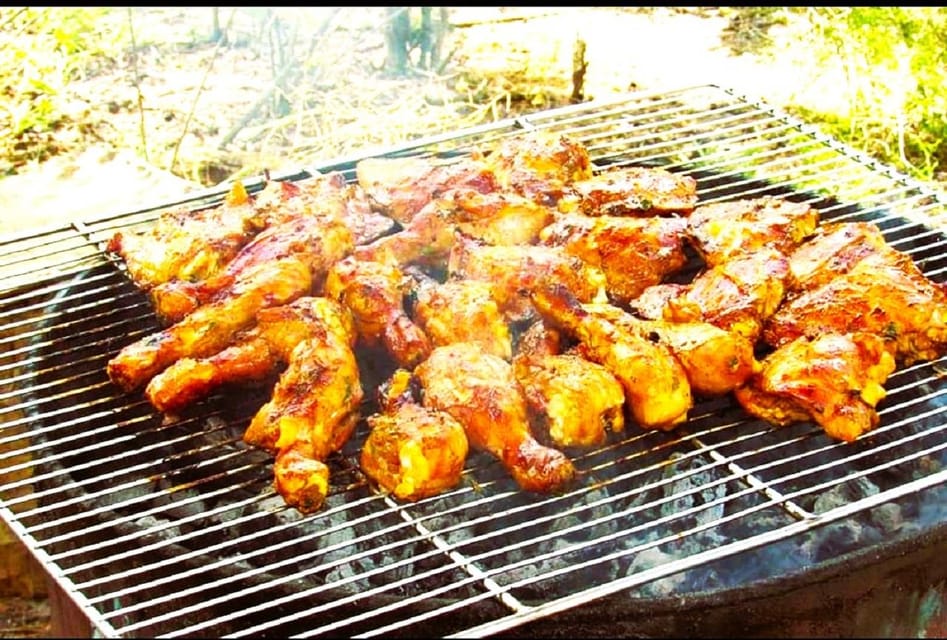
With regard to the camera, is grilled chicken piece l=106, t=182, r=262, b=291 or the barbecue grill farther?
grilled chicken piece l=106, t=182, r=262, b=291

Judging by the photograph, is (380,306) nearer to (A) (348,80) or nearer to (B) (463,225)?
(B) (463,225)

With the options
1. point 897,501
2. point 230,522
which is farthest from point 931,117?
point 230,522

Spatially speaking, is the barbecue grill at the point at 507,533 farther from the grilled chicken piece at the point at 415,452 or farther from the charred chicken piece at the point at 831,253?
the charred chicken piece at the point at 831,253

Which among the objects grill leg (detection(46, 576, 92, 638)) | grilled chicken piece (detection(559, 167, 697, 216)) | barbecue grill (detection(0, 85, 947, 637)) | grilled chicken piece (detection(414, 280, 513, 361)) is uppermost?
grilled chicken piece (detection(559, 167, 697, 216))

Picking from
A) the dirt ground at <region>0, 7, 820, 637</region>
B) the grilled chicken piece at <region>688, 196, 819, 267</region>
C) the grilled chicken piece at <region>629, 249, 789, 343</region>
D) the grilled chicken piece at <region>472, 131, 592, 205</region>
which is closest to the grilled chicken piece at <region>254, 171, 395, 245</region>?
the grilled chicken piece at <region>472, 131, 592, 205</region>

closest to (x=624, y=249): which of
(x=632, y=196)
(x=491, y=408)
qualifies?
(x=632, y=196)

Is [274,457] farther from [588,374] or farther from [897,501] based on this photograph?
[897,501]

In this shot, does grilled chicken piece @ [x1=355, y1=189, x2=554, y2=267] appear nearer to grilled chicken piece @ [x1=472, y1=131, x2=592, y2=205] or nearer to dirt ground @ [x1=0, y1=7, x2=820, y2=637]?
grilled chicken piece @ [x1=472, y1=131, x2=592, y2=205]
